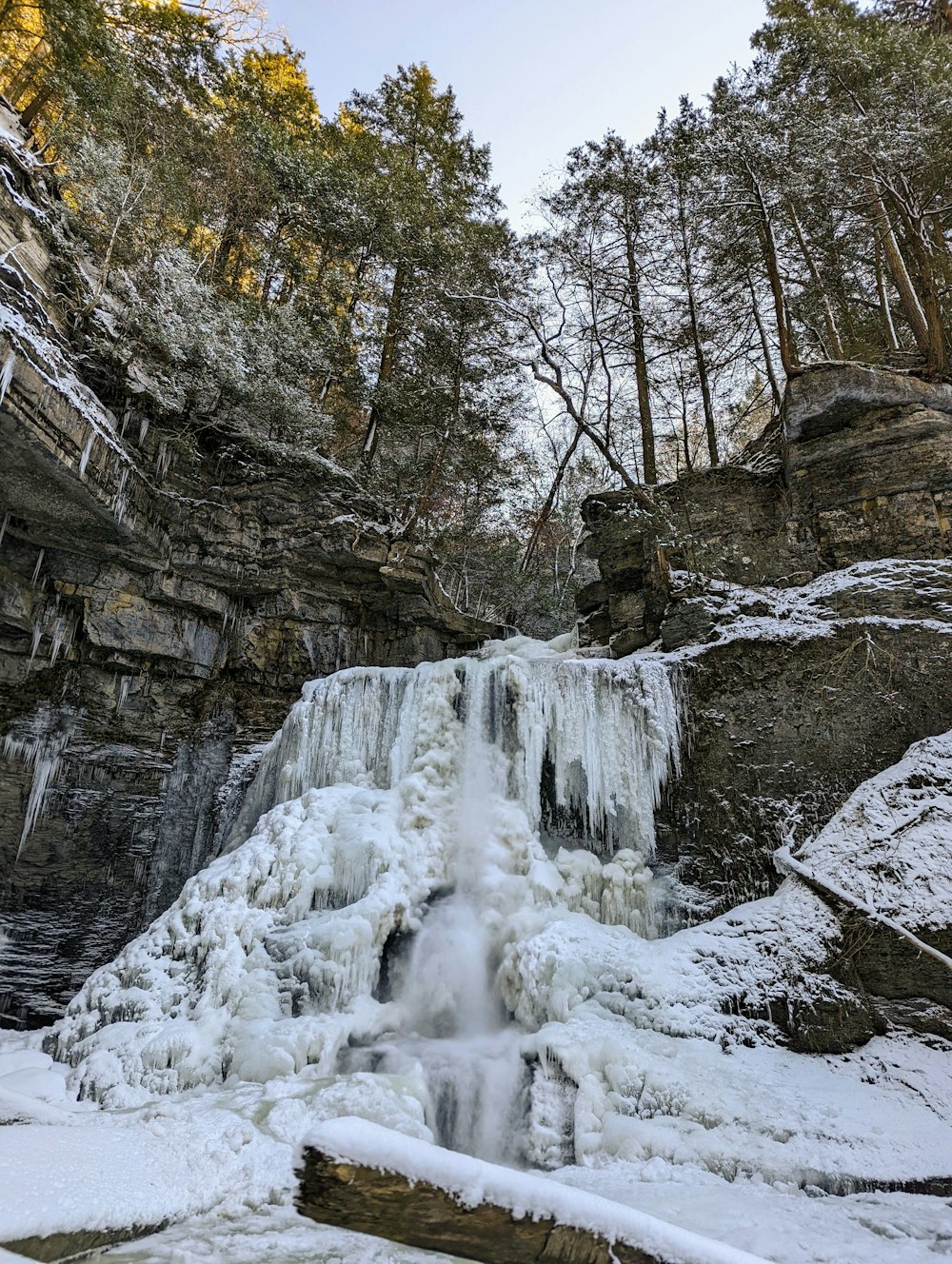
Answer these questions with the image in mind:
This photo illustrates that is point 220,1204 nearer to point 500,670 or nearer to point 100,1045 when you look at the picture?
point 100,1045

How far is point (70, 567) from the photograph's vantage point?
399 inches

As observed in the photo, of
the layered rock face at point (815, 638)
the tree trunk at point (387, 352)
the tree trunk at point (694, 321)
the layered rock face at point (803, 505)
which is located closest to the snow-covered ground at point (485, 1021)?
the layered rock face at point (815, 638)

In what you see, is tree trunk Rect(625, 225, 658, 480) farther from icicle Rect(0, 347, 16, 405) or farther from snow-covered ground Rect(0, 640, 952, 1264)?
icicle Rect(0, 347, 16, 405)

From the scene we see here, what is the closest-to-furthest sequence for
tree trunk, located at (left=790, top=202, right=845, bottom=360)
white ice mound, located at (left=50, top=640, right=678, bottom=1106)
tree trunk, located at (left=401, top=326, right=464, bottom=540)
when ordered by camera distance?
white ice mound, located at (left=50, top=640, right=678, bottom=1106) → tree trunk, located at (left=790, top=202, right=845, bottom=360) → tree trunk, located at (left=401, top=326, right=464, bottom=540)

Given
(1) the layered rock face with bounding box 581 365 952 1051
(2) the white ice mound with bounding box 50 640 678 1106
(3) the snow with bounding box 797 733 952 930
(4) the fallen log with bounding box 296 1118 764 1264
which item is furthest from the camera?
(1) the layered rock face with bounding box 581 365 952 1051

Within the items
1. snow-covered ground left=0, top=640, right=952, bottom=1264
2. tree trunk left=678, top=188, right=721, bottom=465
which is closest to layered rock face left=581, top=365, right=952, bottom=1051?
snow-covered ground left=0, top=640, right=952, bottom=1264

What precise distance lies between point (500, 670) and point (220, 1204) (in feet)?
19.6

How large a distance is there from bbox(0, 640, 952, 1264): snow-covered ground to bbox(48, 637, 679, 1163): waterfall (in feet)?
0.09

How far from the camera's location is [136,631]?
417 inches

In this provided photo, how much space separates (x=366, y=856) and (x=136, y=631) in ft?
21.4

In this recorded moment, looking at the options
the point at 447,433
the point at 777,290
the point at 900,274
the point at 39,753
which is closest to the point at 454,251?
the point at 447,433

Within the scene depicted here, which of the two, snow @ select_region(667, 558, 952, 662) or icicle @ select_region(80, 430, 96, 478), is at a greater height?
icicle @ select_region(80, 430, 96, 478)

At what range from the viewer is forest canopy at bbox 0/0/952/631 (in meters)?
10.5

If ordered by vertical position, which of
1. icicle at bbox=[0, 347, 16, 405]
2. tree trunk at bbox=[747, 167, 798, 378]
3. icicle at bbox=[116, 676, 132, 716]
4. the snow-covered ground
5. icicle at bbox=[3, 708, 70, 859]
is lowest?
the snow-covered ground
